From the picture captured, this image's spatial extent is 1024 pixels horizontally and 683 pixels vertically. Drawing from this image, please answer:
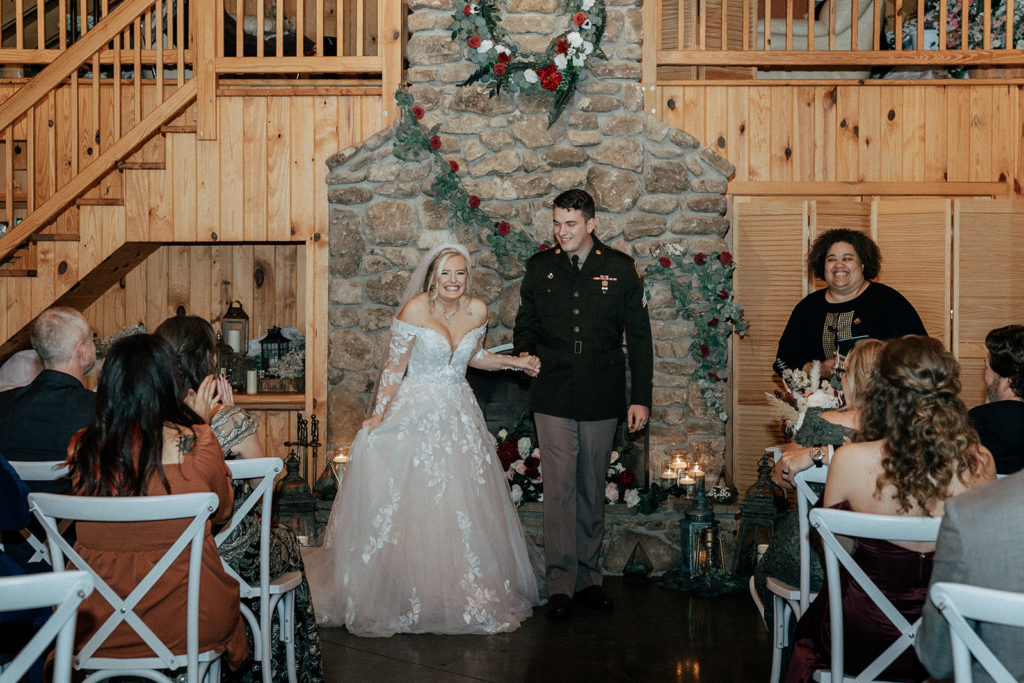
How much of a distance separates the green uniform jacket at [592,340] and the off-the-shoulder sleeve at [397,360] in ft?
2.04

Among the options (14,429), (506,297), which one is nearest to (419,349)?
(506,297)

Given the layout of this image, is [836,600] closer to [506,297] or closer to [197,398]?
[197,398]

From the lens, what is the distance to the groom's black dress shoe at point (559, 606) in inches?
164

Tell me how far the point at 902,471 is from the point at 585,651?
6.12 feet

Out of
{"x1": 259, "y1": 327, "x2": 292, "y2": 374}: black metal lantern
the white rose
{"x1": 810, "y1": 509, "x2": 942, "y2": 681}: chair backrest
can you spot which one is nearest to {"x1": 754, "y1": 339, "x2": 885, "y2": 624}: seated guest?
{"x1": 810, "y1": 509, "x2": 942, "y2": 681}: chair backrest

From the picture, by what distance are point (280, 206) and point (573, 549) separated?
2664 mm

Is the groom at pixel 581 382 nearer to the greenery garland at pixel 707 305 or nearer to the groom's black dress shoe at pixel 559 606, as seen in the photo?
the groom's black dress shoe at pixel 559 606

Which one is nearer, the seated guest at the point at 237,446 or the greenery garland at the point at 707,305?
the seated guest at the point at 237,446

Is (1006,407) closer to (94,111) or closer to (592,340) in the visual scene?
(592,340)

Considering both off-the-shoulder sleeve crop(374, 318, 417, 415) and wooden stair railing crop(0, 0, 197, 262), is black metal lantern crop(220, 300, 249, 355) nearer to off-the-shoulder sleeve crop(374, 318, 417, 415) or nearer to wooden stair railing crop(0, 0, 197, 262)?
wooden stair railing crop(0, 0, 197, 262)

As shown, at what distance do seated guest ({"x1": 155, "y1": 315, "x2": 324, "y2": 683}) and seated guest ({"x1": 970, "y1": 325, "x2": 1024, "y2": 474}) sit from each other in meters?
2.25

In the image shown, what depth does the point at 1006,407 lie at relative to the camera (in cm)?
301

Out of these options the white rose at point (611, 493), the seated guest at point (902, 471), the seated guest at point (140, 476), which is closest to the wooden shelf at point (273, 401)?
the white rose at point (611, 493)

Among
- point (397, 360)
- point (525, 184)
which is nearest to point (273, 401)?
point (397, 360)
